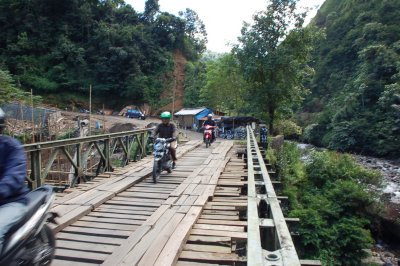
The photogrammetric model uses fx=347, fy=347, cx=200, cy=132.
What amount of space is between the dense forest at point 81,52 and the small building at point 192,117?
7.56 metres

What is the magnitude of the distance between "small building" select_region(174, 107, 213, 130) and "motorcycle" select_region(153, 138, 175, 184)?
31.3m

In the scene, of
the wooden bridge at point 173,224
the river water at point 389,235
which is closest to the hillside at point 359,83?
the river water at point 389,235

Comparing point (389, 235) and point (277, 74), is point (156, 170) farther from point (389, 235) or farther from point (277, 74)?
point (277, 74)

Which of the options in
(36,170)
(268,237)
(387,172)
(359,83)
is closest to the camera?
(268,237)

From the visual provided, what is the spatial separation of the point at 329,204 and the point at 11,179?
12076mm

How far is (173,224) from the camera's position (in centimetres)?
430

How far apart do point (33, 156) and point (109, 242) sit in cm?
284

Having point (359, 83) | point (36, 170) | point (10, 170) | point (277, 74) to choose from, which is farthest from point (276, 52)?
point (359, 83)

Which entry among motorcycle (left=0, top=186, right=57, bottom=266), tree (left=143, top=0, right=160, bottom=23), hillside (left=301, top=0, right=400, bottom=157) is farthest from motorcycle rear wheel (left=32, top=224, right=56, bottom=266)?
tree (left=143, top=0, right=160, bottom=23)

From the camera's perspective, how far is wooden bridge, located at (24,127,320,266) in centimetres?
331

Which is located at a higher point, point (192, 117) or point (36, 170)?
point (192, 117)

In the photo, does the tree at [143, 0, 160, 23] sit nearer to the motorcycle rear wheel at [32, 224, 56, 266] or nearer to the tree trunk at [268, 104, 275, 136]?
the tree trunk at [268, 104, 275, 136]

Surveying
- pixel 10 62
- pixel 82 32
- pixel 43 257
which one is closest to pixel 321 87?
pixel 82 32

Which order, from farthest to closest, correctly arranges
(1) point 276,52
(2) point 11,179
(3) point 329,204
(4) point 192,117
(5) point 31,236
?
(4) point 192,117 < (1) point 276,52 < (3) point 329,204 < (2) point 11,179 < (5) point 31,236
